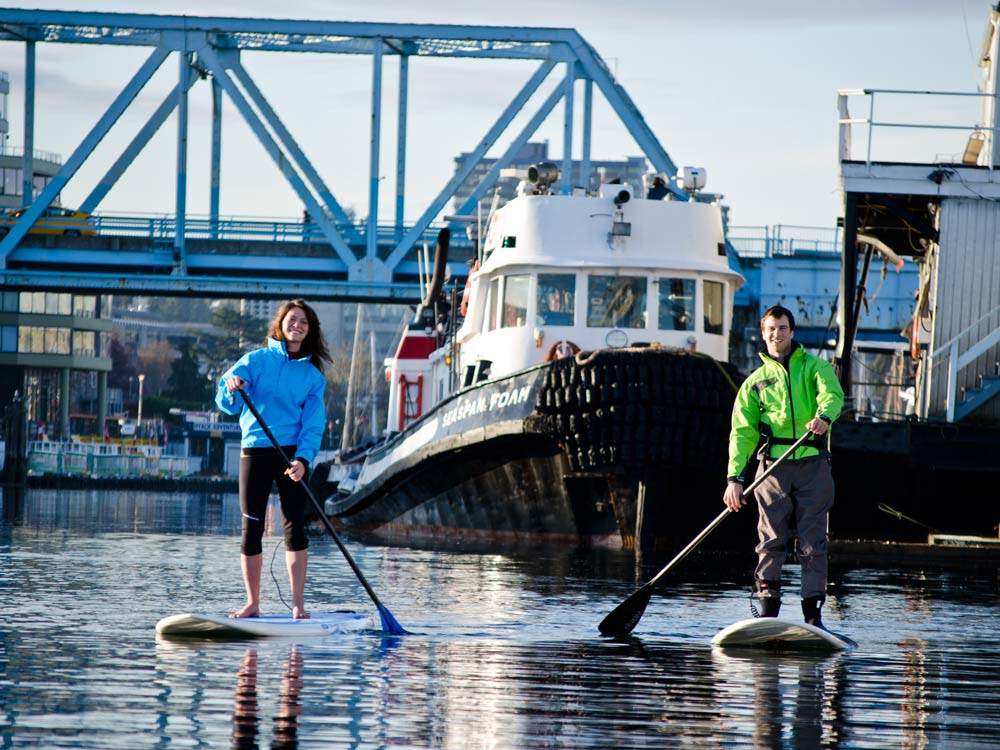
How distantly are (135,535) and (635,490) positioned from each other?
6.55 meters

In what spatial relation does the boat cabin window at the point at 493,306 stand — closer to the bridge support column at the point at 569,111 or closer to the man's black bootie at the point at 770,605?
the man's black bootie at the point at 770,605

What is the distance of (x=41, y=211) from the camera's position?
145ft

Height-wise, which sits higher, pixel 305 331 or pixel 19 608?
pixel 305 331

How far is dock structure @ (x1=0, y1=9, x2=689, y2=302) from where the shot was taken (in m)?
43.9

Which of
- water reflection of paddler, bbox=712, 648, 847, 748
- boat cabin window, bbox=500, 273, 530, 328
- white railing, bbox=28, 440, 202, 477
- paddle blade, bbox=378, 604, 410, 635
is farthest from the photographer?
white railing, bbox=28, 440, 202, 477

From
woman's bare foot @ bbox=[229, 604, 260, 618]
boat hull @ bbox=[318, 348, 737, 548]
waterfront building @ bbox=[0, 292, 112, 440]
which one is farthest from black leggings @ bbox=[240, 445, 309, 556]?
waterfront building @ bbox=[0, 292, 112, 440]

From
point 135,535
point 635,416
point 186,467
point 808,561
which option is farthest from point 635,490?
point 186,467

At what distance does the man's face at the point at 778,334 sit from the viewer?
379 inches

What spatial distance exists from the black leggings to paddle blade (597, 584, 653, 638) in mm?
1558

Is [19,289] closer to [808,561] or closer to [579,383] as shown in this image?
[579,383]

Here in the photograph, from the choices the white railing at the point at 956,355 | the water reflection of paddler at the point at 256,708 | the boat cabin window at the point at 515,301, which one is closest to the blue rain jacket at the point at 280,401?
the water reflection of paddler at the point at 256,708

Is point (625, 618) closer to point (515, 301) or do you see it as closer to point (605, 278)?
point (605, 278)

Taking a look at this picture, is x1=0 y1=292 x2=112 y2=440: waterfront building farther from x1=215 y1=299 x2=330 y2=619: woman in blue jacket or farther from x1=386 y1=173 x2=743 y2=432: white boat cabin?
x1=215 y1=299 x2=330 y2=619: woman in blue jacket

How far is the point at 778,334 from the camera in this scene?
9625mm
